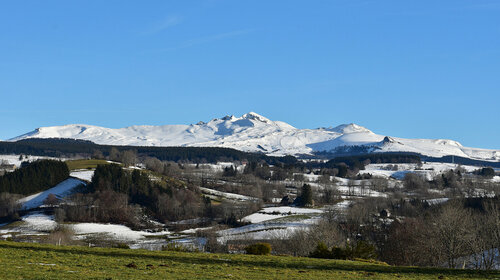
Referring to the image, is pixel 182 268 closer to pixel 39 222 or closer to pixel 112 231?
pixel 112 231

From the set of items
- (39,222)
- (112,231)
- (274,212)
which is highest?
(39,222)

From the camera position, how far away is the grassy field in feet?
94.9

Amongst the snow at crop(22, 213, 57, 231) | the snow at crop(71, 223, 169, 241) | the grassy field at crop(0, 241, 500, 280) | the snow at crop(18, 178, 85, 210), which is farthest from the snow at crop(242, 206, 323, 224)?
the grassy field at crop(0, 241, 500, 280)

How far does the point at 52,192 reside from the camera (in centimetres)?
17900

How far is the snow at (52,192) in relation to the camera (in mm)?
166875

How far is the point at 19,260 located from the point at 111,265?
545 cm

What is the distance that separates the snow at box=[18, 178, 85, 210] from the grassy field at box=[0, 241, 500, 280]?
133 meters

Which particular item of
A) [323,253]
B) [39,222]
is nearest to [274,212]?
[39,222]

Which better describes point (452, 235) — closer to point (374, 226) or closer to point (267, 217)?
point (374, 226)

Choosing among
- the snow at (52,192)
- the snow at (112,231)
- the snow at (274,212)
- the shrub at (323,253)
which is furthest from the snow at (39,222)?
the shrub at (323,253)

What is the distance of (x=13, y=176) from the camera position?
186 meters

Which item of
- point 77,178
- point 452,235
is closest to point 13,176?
point 77,178

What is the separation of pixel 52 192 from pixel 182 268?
157 meters

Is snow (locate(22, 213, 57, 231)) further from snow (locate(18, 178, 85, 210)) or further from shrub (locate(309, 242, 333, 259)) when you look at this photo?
shrub (locate(309, 242, 333, 259))
